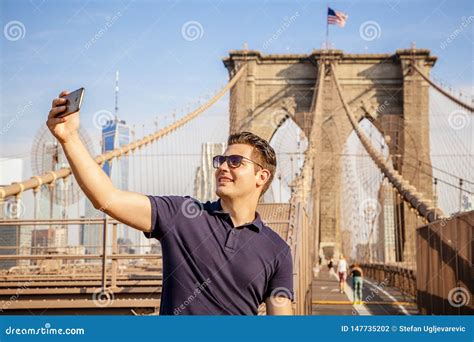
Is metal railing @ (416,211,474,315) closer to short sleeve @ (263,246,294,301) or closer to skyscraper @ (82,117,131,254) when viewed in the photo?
skyscraper @ (82,117,131,254)

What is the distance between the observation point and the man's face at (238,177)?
227 centimetres

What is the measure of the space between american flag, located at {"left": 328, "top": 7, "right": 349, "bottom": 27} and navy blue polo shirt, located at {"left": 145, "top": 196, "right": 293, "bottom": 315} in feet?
92.0

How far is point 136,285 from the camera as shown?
28.8ft

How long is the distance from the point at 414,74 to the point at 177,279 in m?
34.1

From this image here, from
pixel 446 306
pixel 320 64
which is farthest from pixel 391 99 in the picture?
pixel 446 306

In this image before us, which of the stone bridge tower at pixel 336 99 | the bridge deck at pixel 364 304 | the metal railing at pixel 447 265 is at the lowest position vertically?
the bridge deck at pixel 364 304

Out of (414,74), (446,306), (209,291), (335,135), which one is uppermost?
(414,74)

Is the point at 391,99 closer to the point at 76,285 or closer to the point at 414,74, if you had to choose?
the point at 414,74

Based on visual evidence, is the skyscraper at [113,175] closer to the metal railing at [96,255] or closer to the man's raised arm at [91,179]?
the metal railing at [96,255]

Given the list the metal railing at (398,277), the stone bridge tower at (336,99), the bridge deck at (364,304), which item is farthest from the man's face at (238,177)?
the stone bridge tower at (336,99)

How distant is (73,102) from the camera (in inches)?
73.2

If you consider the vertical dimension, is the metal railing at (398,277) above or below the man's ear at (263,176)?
below

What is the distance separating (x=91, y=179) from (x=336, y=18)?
1127 inches

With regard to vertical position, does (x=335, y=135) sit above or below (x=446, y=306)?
above
